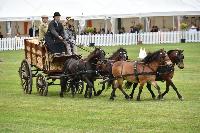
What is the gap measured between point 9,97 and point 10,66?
13.9 metres

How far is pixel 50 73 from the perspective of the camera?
69.9 feet

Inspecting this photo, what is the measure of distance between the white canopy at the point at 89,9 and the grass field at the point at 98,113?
23478 millimetres

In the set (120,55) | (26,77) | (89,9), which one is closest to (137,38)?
(89,9)

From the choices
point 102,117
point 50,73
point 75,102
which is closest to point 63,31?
point 50,73

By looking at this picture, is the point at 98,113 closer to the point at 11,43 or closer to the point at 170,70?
the point at 170,70

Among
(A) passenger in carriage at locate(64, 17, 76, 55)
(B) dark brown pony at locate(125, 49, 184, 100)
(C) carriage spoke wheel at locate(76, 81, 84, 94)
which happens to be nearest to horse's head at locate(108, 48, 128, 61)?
(B) dark brown pony at locate(125, 49, 184, 100)

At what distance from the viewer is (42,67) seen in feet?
70.4

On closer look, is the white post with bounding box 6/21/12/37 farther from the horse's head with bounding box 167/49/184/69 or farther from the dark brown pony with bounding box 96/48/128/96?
the horse's head with bounding box 167/49/184/69

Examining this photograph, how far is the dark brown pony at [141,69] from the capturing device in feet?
62.9

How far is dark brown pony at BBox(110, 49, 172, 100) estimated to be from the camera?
1917 centimetres

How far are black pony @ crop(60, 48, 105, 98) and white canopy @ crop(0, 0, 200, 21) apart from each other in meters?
26.0

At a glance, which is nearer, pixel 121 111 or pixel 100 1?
pixel 121 111

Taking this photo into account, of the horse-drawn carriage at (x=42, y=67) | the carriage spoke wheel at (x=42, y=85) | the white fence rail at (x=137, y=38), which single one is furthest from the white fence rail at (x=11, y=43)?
the carriage spoke wheel at (x=42, y=85)

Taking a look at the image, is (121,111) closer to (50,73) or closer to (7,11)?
(50,73)
